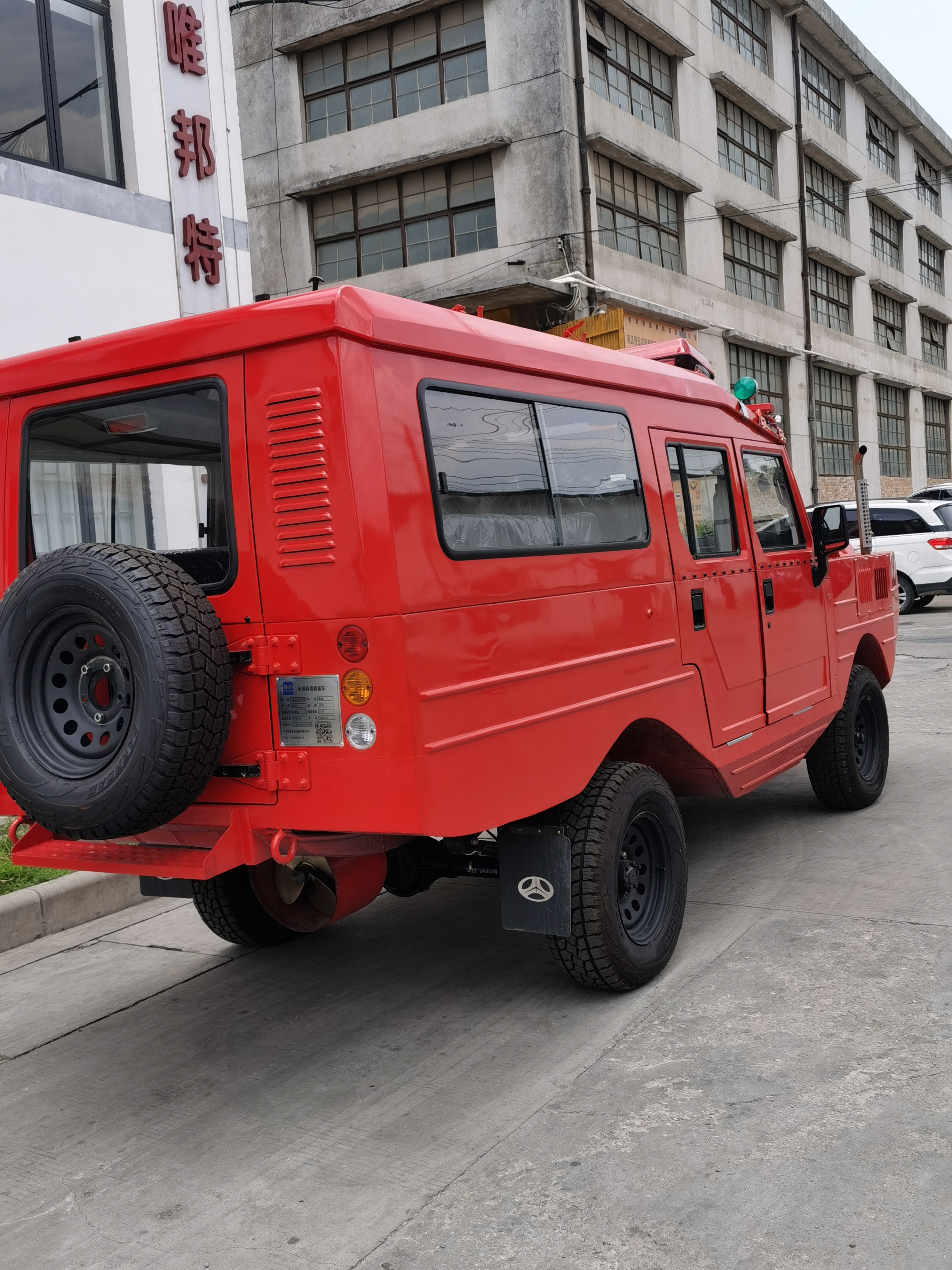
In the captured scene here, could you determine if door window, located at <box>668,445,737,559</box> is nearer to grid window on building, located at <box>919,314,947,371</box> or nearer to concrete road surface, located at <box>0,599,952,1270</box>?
concrete road surface, located at <box>0,599,952,1270</box>

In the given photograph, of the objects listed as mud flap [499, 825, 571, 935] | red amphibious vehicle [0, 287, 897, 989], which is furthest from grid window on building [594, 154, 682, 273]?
mud flap [499, 825, 571, 935]

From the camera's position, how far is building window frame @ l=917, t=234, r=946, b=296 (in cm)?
4409

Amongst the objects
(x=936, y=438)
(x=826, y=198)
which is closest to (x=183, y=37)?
(x=826, y=198)

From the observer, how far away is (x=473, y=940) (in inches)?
202

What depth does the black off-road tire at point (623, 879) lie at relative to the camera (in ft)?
13.5

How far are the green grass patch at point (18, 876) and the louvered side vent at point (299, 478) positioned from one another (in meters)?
3.00

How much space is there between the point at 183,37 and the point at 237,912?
29.5 feet

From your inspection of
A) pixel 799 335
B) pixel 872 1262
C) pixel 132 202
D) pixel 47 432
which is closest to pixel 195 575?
pixel 47 432

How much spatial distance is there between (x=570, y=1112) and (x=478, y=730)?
1.16 metres

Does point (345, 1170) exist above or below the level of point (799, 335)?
below

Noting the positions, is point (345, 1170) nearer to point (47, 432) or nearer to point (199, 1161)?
point (199, 1161)

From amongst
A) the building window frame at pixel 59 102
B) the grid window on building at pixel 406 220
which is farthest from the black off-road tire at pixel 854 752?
the grid window on building at pixel 406 220

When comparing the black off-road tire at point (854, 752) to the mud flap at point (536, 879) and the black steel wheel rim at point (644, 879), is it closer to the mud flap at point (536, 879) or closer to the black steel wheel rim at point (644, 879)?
the black steel wheel rim at point (644, 879)

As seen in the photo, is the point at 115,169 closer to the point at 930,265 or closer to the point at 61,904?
the point at 61,904
